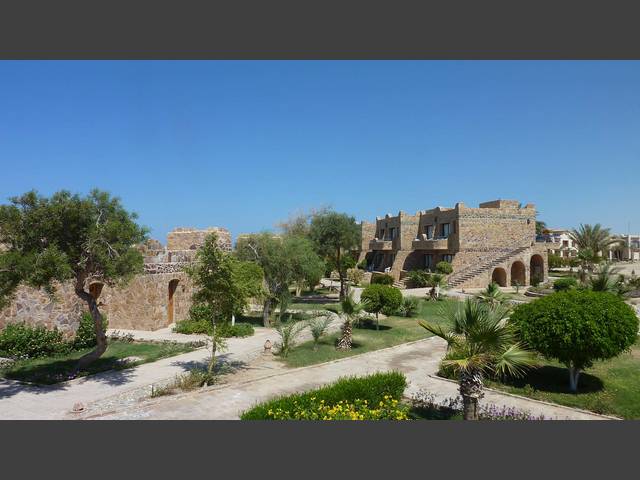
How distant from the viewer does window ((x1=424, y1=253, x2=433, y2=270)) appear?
4456cm

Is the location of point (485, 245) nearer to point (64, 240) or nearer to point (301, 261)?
point (301, 261)

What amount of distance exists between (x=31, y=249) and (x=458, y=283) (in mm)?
32522

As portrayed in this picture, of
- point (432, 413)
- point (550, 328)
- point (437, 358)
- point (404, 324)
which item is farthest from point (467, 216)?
point (432, 413)

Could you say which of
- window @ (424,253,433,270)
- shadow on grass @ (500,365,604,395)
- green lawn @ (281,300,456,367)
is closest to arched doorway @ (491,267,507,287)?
window @ (424,253,433,270)

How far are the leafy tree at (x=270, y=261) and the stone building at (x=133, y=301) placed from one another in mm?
3123

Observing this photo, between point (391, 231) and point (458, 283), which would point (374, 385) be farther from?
point (391, 231)

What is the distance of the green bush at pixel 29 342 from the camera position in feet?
48.8

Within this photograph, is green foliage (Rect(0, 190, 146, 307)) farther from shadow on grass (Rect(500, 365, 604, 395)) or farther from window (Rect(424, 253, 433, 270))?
window (Rect(424, 253, 433, 270))

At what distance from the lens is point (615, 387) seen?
40.7ft

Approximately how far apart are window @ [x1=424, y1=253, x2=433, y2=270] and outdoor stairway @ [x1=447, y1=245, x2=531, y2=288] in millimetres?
5162

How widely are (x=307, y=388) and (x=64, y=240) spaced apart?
7371 mm

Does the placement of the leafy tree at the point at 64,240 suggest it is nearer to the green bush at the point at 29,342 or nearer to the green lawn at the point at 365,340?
the green bush at the point at 29,342

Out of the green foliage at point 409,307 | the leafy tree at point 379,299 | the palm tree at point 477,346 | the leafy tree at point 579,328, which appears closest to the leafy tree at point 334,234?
the green foliage at point 409,307

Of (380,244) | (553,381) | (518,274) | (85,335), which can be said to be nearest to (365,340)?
(553,381)
